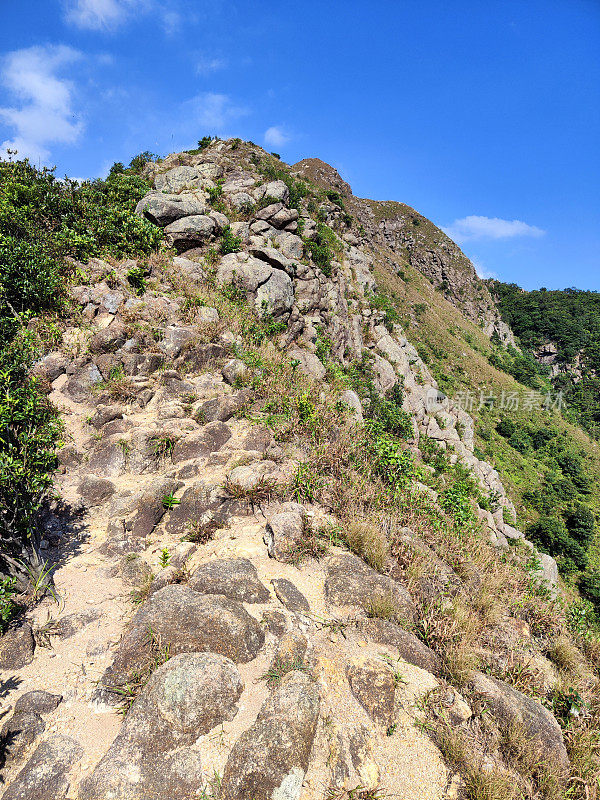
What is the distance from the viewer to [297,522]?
4543mm

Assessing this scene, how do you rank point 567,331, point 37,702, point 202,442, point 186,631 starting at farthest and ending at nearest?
point 567,331
point 202,442
point 186,631
point 37,702

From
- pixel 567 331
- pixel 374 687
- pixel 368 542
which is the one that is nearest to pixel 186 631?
pixel 374 687

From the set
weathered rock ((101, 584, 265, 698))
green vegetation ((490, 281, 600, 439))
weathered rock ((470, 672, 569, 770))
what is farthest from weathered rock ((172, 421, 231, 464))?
green vegetation ((490, 281, 600, 439))

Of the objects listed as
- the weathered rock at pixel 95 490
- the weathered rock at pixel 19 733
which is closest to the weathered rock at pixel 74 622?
the weathered rock at pixel 19 733

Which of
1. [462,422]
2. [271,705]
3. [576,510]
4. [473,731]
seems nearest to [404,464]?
[473,731]

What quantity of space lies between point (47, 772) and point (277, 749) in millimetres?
1570

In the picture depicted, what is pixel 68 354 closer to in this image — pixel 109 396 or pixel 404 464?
pixel 109 396

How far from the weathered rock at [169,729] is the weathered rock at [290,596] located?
85 cm

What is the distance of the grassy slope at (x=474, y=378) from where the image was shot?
36719 millimetres

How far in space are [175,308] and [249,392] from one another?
11.8 feet

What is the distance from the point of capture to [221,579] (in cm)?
378

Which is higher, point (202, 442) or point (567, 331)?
point (567, 331)

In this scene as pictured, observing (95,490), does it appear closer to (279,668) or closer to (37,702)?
(37,702)

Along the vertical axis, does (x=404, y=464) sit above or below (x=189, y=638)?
above
